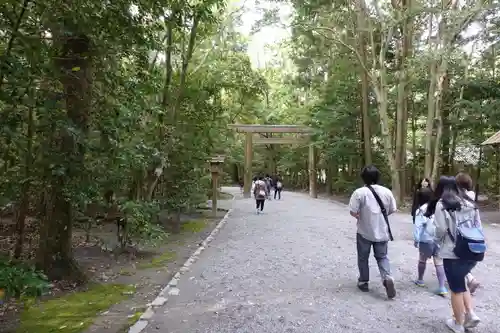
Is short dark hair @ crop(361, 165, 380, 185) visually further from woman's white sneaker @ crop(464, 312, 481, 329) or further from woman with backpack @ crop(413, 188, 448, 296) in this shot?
woman's white sneaker @ crop(464, 312, 481, 329)

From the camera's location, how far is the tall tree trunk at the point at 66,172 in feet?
16.6

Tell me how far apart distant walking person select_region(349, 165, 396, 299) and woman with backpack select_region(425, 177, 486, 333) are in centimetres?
112

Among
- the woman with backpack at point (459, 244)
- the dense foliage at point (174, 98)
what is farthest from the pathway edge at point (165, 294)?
the woman with backpack at point (459, 244)

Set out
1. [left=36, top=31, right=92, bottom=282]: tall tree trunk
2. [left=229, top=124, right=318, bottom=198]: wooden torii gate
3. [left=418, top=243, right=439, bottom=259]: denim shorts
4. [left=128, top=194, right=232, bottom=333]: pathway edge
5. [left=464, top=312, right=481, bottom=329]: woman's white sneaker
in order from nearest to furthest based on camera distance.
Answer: [left=464, top=312, right=481, bottom=329]: woman's white sneaker → [left=128, top=194, right=232, bottom=333]: pathway edge → [left=36, top=31, right=92, bottom=282]: tall tree trunk → [left=418, top=243, right=439, bottom=259]: denim shorts → [left=229, top=124, right=318, bottom=198]: wooden torii gate

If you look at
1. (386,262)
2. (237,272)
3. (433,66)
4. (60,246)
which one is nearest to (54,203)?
(60,246)

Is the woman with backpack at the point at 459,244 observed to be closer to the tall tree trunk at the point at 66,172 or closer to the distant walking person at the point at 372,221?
the distant walking person at the point at 372,221

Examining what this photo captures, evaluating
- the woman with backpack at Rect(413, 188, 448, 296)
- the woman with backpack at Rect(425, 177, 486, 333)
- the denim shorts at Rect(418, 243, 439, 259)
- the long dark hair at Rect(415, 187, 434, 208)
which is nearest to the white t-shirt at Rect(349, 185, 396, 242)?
the woman with backpack at Rect(413, 188, 448, 296)

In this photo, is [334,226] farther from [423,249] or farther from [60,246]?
[60,246]

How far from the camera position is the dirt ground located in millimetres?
4465

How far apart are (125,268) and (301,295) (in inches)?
132

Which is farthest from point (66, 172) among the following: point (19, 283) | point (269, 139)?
point (269, 139)

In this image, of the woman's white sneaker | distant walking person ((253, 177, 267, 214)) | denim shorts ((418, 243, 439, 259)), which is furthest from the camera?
distant walking person ((253, 177, 267, 214))

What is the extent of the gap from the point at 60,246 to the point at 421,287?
4579mm

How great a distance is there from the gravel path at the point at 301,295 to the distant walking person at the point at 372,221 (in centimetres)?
35
